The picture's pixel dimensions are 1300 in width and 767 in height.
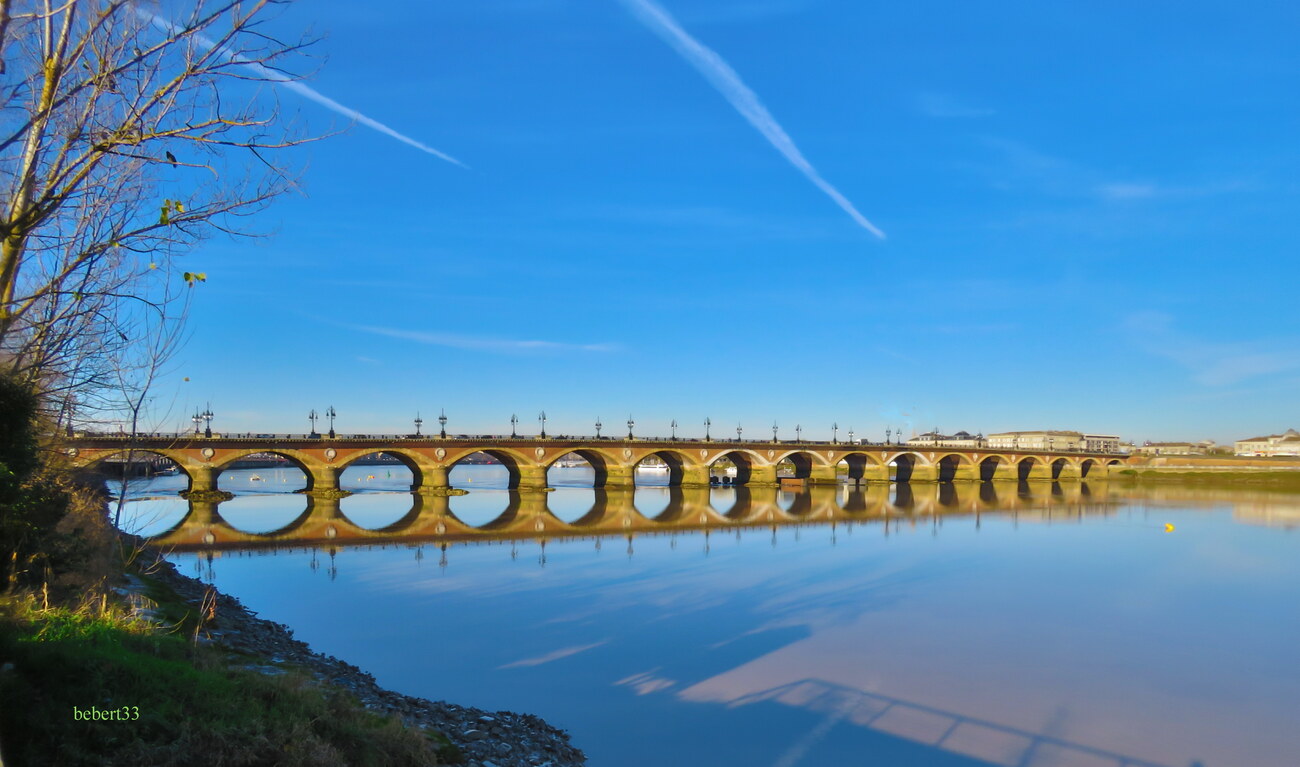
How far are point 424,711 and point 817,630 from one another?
42.3 ft

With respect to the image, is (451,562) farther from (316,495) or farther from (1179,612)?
(316,495)

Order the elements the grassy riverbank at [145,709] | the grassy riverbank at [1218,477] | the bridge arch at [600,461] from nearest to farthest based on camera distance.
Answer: the grassy riverbank at [145,709] → the bridge arch at [600,461] → the grassy riverbank at [1218,477]

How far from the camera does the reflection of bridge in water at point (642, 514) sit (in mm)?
43469

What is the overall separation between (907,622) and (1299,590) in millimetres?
18571

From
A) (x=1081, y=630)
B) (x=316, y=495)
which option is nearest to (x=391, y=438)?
(x=316, y=495)

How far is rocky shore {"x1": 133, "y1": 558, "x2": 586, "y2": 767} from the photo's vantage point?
12.3 m

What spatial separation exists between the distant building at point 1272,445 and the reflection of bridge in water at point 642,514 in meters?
91.8

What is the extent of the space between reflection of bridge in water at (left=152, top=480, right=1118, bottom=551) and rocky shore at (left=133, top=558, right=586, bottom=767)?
2342cm

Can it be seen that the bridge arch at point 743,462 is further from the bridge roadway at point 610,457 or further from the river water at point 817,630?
the river water at point 817,630

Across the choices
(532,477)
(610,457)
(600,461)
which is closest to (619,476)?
(610,457)

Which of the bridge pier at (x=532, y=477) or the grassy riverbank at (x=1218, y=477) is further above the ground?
the bridge pier at (x=532, y=477)

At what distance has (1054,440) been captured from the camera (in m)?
175

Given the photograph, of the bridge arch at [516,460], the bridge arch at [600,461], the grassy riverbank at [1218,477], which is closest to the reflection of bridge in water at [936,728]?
the bridge arch at [516,460]

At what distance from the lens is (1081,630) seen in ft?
76.9
